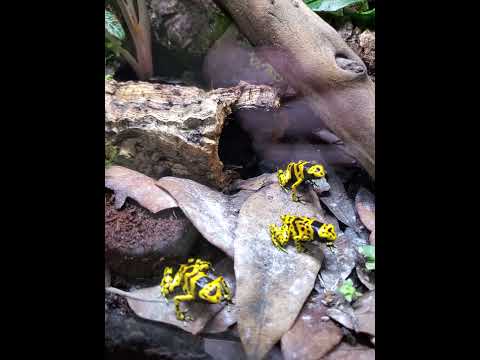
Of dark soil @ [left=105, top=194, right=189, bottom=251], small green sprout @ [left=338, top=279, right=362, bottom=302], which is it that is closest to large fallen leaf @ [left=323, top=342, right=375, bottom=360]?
small green sprout @ [left=338, top=279, right=362, bottom=302]

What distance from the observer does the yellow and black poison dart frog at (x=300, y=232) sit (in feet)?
5.41

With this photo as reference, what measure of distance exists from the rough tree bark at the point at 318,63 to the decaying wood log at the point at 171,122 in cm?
19

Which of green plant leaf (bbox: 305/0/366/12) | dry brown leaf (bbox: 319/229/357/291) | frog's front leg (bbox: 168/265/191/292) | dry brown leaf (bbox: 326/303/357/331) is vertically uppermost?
green plant leaf (bbox: 305/0/366/12)

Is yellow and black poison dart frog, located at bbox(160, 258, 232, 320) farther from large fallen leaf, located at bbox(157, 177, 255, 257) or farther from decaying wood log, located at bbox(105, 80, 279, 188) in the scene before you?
decaying wood log, located at bbox(105, 80, 279, 188)

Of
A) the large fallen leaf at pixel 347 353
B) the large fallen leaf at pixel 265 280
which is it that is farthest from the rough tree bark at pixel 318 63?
the large fallen leaf at pixel 347 353

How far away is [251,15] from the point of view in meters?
1.80

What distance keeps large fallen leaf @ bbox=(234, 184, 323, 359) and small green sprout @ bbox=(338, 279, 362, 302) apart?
4.8 inches

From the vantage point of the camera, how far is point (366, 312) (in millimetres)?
1580

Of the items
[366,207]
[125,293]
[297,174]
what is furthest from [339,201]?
[125,293]

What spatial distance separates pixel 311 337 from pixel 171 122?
3.57 ft

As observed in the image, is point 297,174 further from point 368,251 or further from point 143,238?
point 143,238

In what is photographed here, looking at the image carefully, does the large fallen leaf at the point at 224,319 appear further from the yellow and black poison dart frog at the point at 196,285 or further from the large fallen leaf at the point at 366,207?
the large fallen leaf at the point at 366,207

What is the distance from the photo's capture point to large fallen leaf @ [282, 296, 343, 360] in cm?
156
